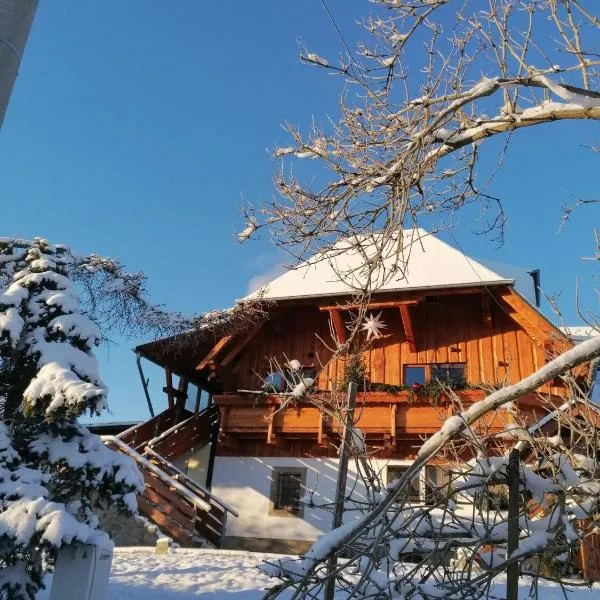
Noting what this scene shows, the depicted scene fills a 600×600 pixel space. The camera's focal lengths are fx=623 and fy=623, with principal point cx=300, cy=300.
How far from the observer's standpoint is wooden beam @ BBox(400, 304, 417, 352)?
50.9 ft

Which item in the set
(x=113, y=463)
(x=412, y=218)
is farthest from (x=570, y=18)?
(x=113, y=463)

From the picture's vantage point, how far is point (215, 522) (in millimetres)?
15031

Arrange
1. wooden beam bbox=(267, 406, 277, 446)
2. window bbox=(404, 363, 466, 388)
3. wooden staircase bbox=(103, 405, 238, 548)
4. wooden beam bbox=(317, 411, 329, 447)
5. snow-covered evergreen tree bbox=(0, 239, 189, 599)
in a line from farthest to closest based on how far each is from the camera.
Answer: window bbox=(404, 363, 466, 388) → wooden beam bbox=(267, 406, 277, 446) → wooden beam bbox=(317, 411, 329, 447) → wooden staircase bbox=(103, 405, 238, 548) → snow-covered evergreen tree bbox=(0, 239, 189, 599)

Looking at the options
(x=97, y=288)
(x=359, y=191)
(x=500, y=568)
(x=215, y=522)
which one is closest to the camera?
(x=500, y=568)

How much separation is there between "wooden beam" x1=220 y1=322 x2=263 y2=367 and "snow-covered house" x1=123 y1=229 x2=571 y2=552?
0.06 meters

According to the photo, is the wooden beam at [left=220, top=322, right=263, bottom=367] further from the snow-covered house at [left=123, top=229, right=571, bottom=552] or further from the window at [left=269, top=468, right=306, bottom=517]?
A: the window at [left=269, top=468, right=306, bottom=517]

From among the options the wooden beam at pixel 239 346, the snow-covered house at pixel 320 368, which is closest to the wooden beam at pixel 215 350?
the snow-covered house at pixel 320 368

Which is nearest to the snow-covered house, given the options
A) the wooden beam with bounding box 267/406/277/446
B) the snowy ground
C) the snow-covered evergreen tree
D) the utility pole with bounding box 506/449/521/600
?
the wooden beam with bounding box 267/406/277/446

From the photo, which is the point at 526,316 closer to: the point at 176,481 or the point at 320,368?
the point at 320,368

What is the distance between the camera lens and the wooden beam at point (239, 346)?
16.9m

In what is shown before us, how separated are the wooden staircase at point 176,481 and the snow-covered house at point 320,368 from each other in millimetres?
85

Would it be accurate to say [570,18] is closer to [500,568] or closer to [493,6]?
[493,6]

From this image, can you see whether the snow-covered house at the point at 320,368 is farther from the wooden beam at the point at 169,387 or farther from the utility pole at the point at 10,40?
the utility pole at the point at 10,40

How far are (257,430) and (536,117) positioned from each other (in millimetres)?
12120
